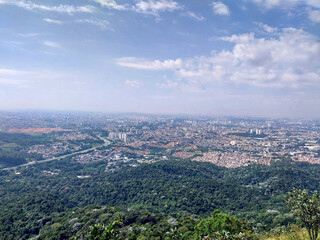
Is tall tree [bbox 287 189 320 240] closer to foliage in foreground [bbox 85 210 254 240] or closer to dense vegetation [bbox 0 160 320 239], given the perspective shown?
foliage in foreground [bbox 85 210 254 240]

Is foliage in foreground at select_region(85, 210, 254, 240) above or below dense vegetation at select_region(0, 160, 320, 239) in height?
above

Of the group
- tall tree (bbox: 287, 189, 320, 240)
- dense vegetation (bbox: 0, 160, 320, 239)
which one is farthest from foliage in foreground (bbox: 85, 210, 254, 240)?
dense vegetation (bbox: 0, 160, 320, 239)

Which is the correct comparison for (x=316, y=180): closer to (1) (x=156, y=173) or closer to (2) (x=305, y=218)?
(1) (x=156, y=173)

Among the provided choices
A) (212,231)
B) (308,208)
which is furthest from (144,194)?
(308,208)

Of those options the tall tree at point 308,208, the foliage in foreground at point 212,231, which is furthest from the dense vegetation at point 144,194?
the tall tree at point 308,208

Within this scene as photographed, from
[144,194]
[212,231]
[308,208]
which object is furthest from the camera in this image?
[144,194]

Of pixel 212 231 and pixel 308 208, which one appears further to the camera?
pixel 212 231

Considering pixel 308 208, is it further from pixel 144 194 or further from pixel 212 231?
pixel 144 194

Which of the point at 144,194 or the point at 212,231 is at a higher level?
the point at 212,231
